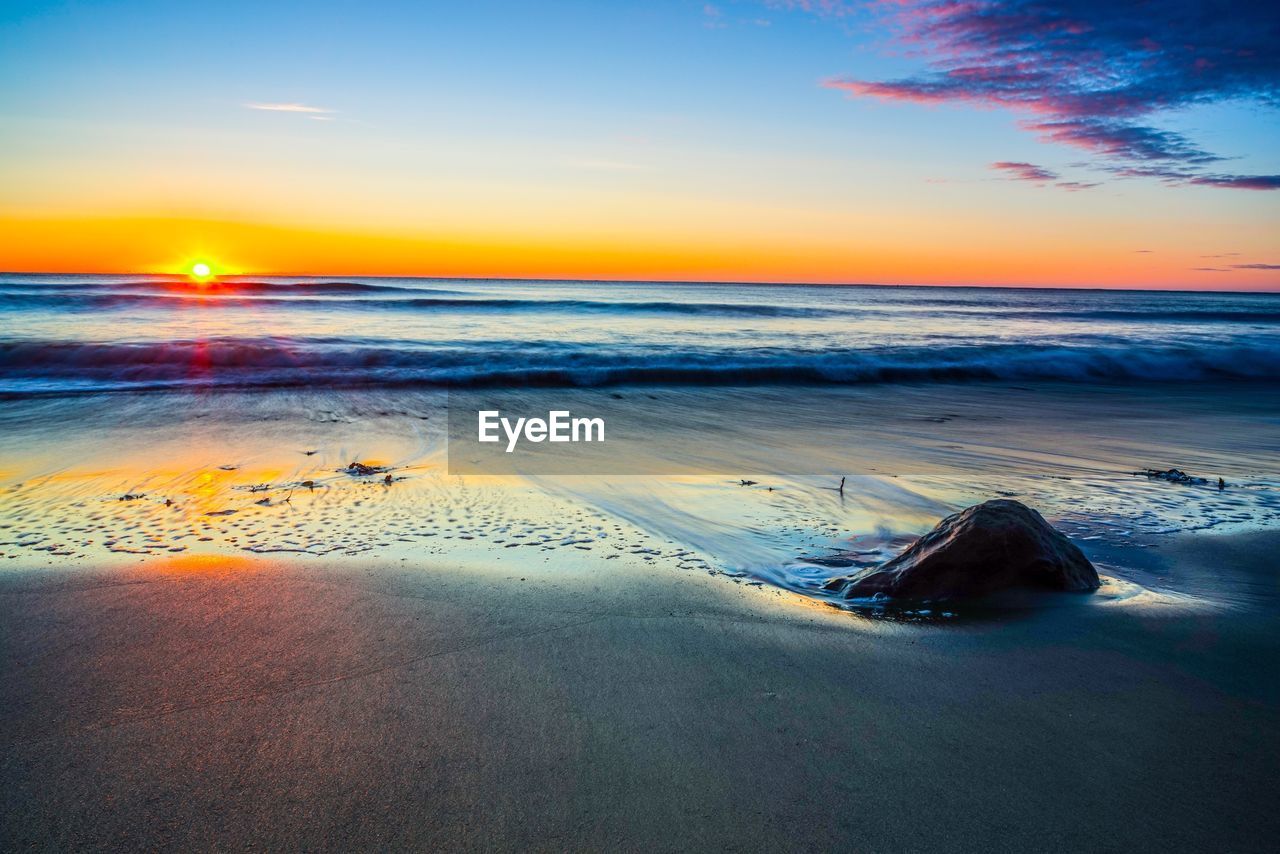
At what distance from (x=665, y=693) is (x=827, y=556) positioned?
5.58 ft

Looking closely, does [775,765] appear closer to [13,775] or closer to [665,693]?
[665,693]

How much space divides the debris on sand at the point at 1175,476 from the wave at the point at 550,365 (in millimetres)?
7781

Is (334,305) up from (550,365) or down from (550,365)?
up

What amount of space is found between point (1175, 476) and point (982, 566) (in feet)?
11.5

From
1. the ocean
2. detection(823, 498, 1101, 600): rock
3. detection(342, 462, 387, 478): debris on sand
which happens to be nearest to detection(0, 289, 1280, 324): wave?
the ocean

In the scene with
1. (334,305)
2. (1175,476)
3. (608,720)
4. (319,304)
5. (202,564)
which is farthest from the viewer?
(319,304)

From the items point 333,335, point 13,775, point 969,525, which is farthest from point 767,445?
point 333,335

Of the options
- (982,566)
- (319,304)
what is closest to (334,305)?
(319,304)

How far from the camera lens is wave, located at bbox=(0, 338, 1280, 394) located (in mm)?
11992

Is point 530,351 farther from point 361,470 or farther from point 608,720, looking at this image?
point 608,720

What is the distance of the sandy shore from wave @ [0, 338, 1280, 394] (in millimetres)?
9389

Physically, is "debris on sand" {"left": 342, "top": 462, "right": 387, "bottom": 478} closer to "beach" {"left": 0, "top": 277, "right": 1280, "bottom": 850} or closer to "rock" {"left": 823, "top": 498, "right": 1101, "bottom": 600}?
"beach" {"left": 0, "top": 277, "right": 1280, "bottom": 850}

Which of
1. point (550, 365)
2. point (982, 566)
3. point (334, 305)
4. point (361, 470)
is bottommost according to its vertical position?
point (361, 470)

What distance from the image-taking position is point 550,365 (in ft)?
46.3
